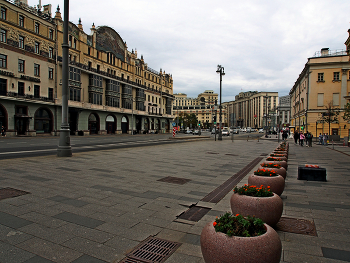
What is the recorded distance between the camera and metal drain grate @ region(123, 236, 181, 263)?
11.1ft

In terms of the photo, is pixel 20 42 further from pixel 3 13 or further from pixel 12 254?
pixel 12 254

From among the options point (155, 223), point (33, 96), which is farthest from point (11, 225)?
point (33, 96)

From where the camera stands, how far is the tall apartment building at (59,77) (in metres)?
36.3

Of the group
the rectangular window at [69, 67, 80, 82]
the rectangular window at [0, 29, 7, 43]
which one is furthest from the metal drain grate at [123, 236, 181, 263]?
the rectangular window at [69, 67, 80, 82]

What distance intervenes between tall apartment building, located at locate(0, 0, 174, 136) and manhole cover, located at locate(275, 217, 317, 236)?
39.6 meters

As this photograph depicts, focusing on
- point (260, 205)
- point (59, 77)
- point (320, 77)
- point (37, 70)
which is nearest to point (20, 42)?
point (37, 70)

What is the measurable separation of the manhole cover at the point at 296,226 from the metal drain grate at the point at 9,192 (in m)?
5.71

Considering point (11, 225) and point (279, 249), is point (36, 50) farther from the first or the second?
point (279, 249)

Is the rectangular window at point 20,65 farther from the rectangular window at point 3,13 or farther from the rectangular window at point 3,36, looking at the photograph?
the rectangular window at point 3,13

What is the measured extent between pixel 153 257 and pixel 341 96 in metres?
56.1

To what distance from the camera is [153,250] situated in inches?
141

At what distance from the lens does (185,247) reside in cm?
369

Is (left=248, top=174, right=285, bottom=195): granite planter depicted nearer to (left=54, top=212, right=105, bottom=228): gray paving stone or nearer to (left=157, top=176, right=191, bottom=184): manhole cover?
(left=157, top=176, right=191, bottom=184): manhole cover

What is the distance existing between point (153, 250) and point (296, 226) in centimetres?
259
